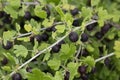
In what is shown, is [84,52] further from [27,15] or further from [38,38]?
[27,15]

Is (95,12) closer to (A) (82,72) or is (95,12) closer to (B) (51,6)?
(B) (51,6)

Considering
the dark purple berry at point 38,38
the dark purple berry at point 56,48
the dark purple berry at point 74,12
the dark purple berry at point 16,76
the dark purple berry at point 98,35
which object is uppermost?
the dark purple berry at point 98,35

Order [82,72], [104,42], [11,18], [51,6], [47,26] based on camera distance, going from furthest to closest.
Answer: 1. [104,42]
2. [11,18]
3. [51,6]
4. [47,26]
5. [82,72]

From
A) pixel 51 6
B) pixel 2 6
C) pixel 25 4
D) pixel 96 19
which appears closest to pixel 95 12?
pixel 96 19

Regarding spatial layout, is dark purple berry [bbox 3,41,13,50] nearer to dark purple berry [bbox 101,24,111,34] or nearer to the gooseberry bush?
the gooseberry bush

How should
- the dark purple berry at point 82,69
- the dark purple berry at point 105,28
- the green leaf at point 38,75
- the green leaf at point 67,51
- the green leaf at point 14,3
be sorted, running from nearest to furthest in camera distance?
the green leaf at point 38,75 < the green leaf at point 67,51 < the dark purple berry at point 82,69 < the green leaf at point 14,3 < the dark purple berry at point 105,28

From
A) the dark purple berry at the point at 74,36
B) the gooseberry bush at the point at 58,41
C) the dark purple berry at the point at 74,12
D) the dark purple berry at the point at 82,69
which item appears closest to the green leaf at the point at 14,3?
the gooseberry bush at the point at 58,41

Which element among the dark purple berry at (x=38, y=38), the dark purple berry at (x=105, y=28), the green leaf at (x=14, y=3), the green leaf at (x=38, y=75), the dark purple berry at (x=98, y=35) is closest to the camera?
the green leaf at (x=38, y=75)

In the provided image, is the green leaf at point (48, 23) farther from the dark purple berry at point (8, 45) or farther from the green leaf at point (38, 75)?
the green leaf at point (38, 75)
